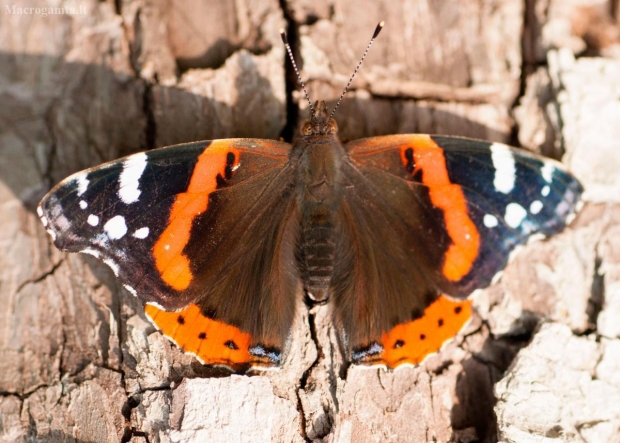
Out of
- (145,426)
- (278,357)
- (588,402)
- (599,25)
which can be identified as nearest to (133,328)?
(145,426)

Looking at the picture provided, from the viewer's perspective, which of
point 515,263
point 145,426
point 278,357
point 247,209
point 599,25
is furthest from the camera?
point 599,25

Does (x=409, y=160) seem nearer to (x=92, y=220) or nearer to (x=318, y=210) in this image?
(x=318, y=210)

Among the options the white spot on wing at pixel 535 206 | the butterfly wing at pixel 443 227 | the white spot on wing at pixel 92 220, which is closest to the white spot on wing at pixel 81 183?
the white spot on wing at pixel 92 220

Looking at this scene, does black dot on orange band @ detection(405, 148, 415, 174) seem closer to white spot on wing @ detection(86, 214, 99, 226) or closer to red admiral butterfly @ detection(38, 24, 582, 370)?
red admiral butterfly @ detection(38, 24, 582, 370)

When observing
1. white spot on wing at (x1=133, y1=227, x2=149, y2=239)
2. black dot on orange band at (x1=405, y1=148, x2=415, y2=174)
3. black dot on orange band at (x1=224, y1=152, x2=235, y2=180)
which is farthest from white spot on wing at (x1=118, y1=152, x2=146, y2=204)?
black dot on orange band at (x1=405, y1=148, x2=415, y2=174)

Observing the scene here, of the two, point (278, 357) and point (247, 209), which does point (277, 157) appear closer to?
point (247, 209)

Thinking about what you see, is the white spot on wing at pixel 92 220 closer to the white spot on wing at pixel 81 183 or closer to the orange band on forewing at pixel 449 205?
the white spot on wing at pixel 81 183

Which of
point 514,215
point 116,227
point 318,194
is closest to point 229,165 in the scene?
point 318,194
